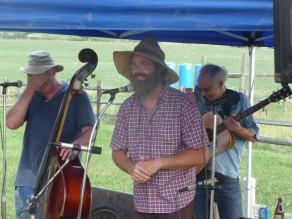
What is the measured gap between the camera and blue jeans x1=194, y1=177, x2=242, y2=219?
17.7ft

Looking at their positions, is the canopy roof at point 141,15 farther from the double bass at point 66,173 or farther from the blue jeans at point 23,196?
the blue jeans at point 23,196

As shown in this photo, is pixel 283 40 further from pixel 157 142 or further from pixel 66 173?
pixel 66 173

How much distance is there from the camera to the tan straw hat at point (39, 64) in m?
5.11

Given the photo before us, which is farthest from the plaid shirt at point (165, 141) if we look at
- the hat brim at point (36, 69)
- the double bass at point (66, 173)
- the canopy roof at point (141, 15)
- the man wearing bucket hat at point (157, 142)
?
the hat brim at point (36, 69)

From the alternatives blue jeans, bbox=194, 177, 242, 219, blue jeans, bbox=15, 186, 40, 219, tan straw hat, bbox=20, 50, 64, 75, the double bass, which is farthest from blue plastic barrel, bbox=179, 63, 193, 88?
the double bass

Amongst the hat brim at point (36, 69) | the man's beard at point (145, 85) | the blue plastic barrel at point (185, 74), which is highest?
the blue plastic barrel at point (185, 74)

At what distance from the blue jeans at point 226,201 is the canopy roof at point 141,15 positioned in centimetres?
182

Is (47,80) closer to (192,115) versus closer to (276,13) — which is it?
(192,115)

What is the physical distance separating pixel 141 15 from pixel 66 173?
143 centimetres

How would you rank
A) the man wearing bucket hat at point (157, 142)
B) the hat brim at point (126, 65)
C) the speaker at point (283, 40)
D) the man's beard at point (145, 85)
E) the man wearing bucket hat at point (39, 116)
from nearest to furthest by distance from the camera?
the speaker at point (283, 40) < the man wearing bucket hat at point (157, 142) < the man's beard at point (145, 85) < the hat brim at point (126, 65) < the man wearing bucket hat at point (39, 116)

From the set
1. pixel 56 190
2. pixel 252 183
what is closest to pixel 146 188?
pixel 56 190

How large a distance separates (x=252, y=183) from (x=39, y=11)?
337cm

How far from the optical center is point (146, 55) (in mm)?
4430

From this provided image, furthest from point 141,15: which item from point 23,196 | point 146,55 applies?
point 23,196
